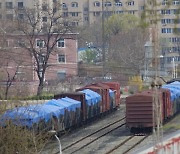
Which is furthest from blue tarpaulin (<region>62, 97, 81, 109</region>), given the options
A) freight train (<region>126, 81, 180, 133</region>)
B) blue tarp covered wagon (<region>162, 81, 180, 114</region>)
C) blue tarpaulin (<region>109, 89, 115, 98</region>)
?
blue tarpaulin (<region>109, 89, 115, 98</region>)

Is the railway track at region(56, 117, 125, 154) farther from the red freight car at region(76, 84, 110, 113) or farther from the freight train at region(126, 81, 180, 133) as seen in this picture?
the red freight car at region(76, 84, 110, 113)

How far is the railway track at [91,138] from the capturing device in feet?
74.8

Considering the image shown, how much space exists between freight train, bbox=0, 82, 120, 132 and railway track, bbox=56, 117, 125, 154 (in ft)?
3.24

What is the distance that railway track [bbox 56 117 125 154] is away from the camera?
2280cm

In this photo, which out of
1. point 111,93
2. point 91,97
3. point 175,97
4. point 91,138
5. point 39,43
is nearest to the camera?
point 91,138

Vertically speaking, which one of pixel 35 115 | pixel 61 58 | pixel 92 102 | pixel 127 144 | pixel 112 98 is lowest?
pixel 127 144

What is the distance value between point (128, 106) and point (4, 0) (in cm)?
7105

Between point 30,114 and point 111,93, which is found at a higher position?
point 30,114

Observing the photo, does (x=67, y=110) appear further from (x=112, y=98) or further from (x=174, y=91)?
(x=112, y=98)

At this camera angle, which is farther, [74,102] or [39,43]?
[39,43]

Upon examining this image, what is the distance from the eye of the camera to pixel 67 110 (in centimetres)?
2661

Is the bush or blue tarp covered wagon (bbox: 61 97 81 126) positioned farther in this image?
blue tarp covered wagon (bbox: 61 97 81 126)

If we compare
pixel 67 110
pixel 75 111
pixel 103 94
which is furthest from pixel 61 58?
pixel 67 110

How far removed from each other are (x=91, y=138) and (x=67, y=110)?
1.64 metres
